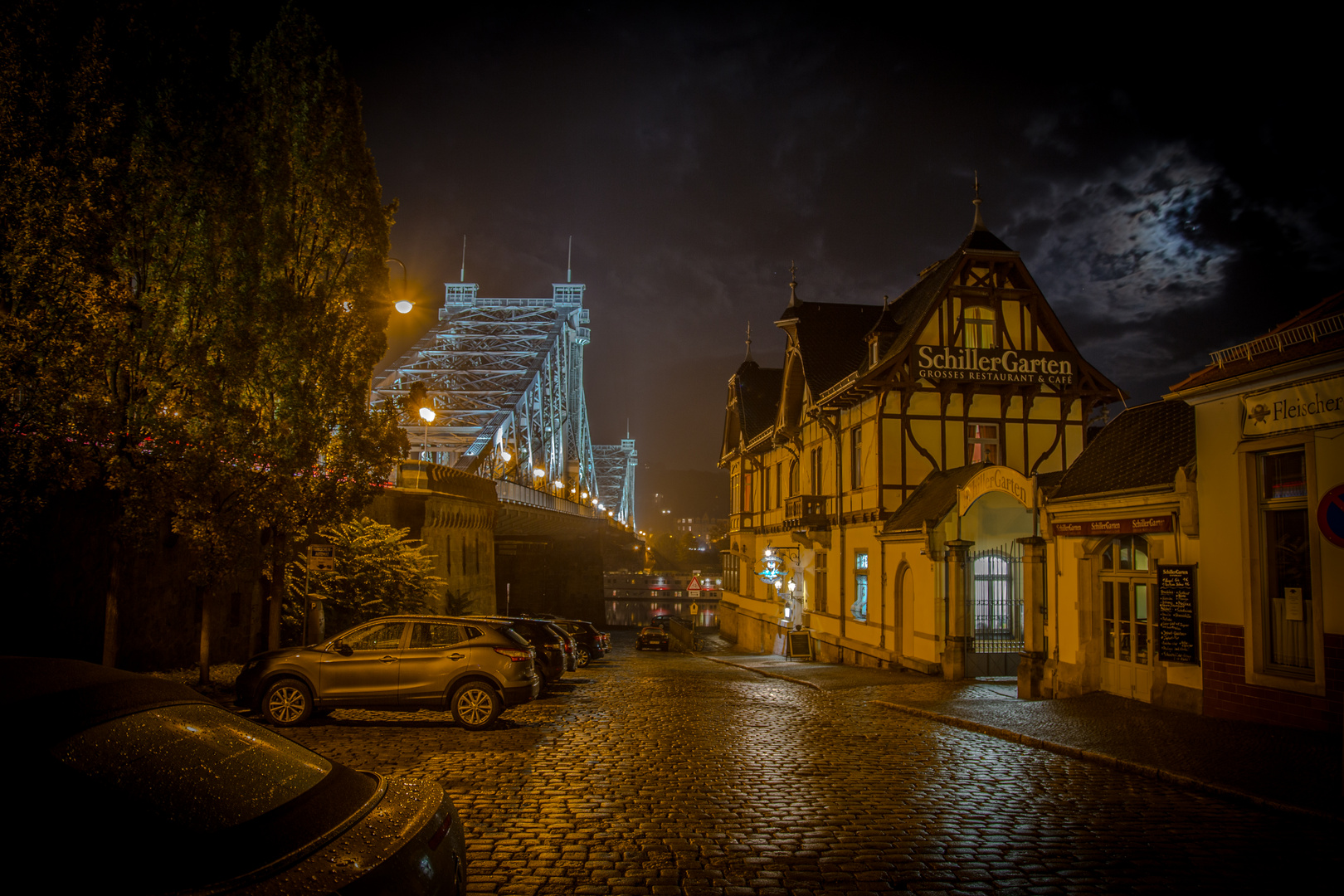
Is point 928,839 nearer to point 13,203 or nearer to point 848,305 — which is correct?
point 13,203

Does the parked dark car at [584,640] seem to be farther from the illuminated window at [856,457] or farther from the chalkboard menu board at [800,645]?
the illuminated window at [856,457]

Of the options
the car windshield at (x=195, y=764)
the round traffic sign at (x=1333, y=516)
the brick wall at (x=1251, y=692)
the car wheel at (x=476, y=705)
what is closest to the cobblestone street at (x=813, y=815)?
the car wheel at (x=476, y=705)

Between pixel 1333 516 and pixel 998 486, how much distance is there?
1036 centimetres

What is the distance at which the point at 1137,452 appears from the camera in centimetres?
1405

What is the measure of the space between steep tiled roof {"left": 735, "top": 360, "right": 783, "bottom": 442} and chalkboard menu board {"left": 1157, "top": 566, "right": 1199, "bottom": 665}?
28.4 meters

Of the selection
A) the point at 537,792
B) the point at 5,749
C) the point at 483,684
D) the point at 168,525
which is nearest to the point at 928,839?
the point at 537,792

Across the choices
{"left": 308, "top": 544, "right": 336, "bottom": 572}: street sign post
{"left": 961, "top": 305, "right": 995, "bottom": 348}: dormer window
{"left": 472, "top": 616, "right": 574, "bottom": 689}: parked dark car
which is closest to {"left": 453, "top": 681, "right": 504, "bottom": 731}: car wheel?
{"left": 472, "top": 616, "right": 574, "bottom": 689}: parked dark car

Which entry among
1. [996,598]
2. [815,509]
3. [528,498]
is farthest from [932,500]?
[528,498]

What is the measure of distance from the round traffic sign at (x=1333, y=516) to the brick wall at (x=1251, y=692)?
3221 mm

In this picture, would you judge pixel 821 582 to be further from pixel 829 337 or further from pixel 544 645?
pixel 544 645

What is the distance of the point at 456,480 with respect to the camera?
35.2 m

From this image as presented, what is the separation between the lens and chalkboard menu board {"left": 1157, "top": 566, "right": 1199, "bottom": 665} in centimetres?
1170

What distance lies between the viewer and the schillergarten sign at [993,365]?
23.0m

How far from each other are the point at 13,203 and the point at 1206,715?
17.3 m
